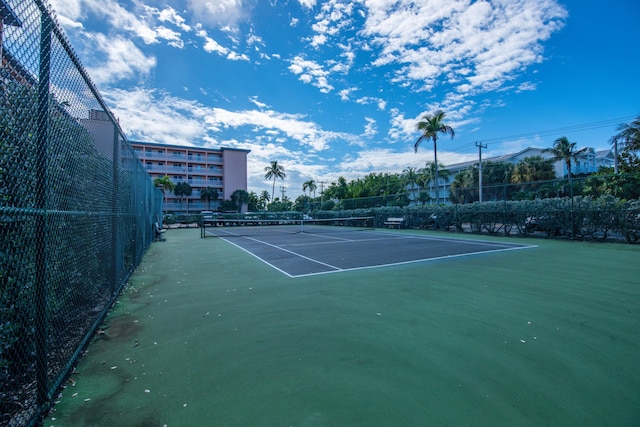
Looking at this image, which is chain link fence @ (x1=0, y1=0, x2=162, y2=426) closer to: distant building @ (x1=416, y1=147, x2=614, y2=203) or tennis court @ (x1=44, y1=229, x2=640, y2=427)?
tennis court @ (x1=44, y1=229, x2=640, y2=427)

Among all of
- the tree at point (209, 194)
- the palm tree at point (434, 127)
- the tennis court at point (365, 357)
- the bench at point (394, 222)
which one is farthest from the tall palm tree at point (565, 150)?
the tree at point (209, 194)

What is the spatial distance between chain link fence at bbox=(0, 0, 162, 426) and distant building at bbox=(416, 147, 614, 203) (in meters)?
46.1

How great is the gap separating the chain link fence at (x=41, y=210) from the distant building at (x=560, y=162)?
151 feet

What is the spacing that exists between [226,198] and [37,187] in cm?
5932

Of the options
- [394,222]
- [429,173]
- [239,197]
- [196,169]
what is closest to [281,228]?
[394,222]

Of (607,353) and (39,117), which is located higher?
(39,117)

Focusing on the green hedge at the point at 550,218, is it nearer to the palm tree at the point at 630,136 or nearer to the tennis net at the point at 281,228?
the tennis net at the point at 281,228

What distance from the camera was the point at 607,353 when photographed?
9.69 ft

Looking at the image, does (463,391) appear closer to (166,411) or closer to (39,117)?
(166,411)

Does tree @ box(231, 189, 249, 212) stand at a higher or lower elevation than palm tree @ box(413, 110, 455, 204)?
lower

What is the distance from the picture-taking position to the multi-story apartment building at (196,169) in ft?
180

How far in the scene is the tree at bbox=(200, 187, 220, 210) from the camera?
55534 mm

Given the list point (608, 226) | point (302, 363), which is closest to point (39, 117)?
point (302, 363)

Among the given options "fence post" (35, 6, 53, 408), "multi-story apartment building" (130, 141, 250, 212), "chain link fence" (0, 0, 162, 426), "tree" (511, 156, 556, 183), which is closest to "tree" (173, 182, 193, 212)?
"multi-story apartment building" (130, 141, 250, 212)
